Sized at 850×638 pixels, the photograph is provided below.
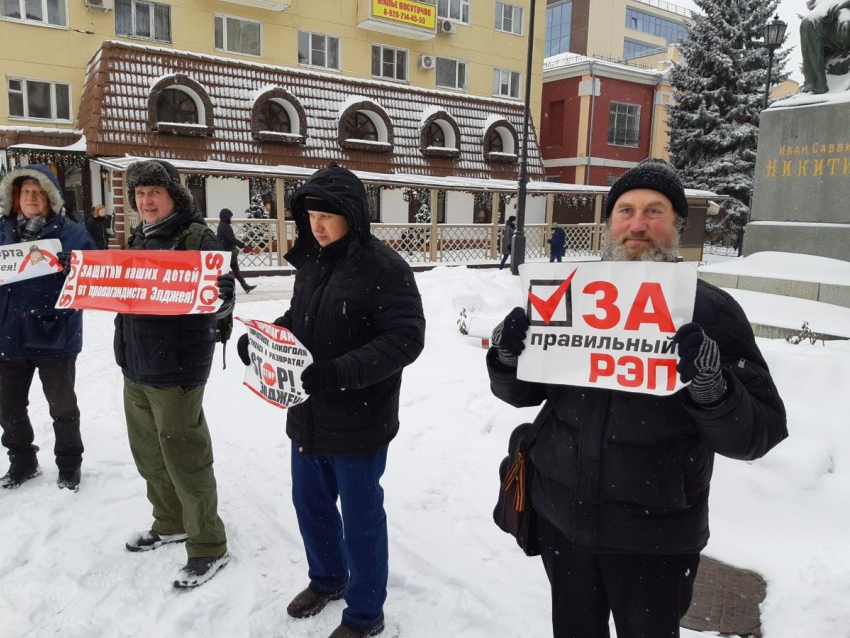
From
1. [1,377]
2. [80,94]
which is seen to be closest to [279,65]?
[80,94]

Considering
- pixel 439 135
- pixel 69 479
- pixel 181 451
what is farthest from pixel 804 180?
pixel 439 135

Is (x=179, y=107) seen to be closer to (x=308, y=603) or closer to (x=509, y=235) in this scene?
(x=509, y=235)

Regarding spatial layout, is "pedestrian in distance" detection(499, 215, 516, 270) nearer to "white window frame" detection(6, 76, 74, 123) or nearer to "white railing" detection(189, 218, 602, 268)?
"white railing" detection(189, 218, 602, 268)

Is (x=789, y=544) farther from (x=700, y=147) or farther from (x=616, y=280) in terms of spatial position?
(x=700, y=147)

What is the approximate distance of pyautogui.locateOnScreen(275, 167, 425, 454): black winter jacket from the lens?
2672mm

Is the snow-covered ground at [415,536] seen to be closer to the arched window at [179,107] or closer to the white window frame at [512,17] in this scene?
the arched window at [179,107]

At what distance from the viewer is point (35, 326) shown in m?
4.14

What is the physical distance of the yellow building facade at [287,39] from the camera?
765 inches

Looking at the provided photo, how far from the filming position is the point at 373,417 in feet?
9.16

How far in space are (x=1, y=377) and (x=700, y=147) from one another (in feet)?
97.3

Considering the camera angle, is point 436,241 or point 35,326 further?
point 436,241

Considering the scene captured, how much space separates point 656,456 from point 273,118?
21.7m

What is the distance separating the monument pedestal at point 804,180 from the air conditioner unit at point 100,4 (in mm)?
19759

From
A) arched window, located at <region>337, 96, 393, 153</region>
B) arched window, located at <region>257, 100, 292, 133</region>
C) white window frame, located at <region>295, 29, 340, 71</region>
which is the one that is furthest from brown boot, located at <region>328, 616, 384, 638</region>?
white window frame, located at <region>295, 29, 340, 71</region>
